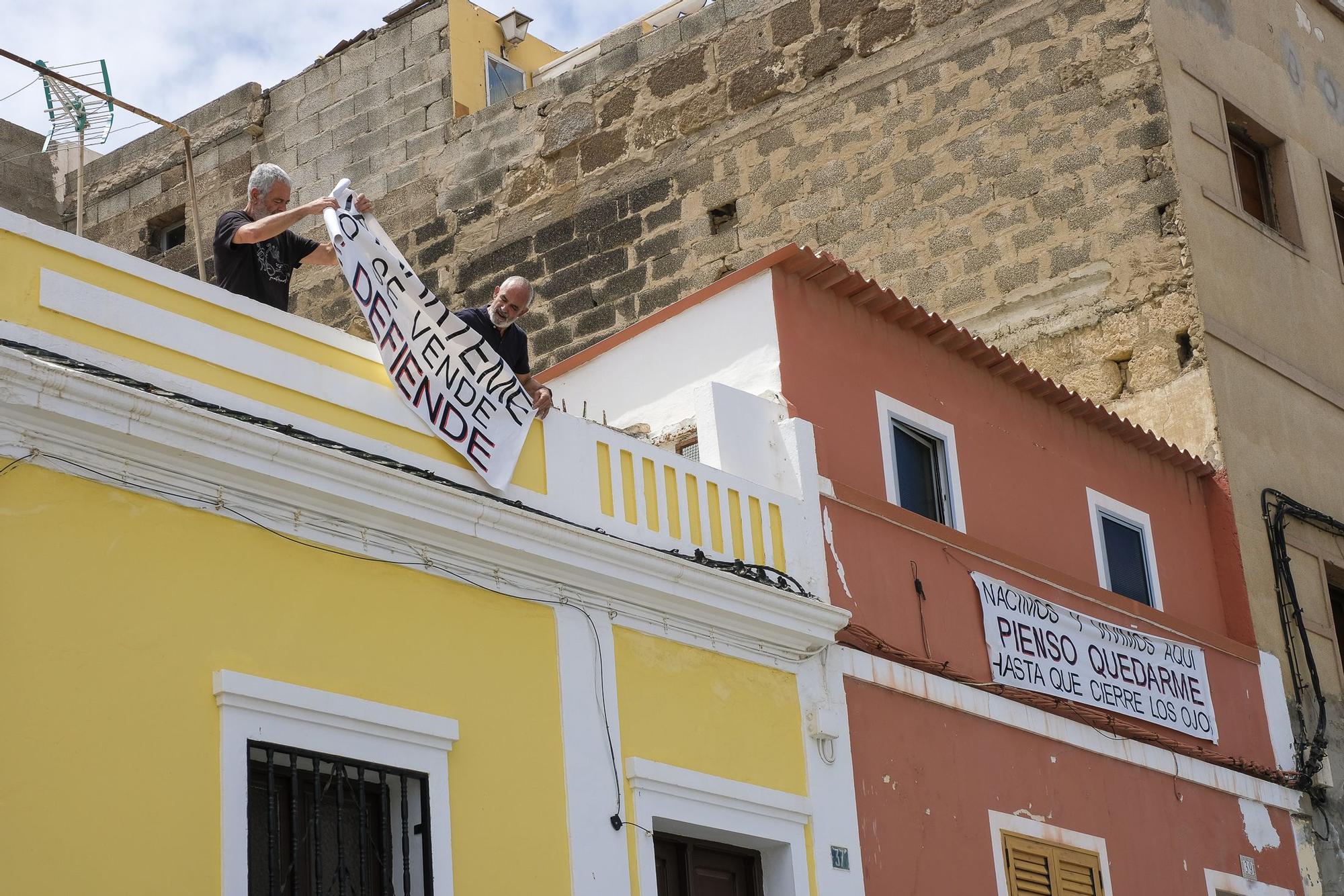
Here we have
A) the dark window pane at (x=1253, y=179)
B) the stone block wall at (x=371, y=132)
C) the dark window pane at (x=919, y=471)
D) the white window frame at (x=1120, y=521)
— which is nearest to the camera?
the dark window pane at (x=919, y=471)

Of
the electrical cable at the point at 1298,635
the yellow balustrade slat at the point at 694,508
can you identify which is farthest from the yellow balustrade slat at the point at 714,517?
the electrical cable at the point at 1298,635

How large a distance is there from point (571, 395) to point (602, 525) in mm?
2755

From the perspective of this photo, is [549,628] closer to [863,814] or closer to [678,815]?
[678,815]

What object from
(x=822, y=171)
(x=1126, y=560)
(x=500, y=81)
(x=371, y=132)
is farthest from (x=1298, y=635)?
(x=371, y=132)

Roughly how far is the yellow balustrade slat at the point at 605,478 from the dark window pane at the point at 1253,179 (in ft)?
26.9

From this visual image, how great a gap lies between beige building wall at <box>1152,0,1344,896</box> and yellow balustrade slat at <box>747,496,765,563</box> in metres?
5.12

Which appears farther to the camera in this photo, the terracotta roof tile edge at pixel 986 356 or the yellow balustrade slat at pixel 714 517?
the terracotta roof tile edge at pixel 986 356

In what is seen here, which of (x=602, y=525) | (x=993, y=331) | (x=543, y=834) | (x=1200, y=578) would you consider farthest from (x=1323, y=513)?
(x=543, y=834)

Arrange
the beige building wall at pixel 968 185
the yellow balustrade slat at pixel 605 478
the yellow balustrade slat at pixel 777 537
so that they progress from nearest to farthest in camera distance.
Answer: the yellow balustrade slat at pixel 605 478 → the yellow balustrade slat at pixel 777 537 → the beige building wall at pixel 968 185

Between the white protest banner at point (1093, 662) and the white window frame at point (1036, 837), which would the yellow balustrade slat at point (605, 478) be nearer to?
the white protest banner at point (1093, 662)

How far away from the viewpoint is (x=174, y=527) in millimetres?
7984

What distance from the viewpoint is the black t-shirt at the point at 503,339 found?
10.3 metres

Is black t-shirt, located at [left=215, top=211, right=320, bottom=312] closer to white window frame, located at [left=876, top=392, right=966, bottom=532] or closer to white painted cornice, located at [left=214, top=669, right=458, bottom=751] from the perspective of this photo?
white painted cornice, located at [left=214, top=669, right=458, bottom=751]

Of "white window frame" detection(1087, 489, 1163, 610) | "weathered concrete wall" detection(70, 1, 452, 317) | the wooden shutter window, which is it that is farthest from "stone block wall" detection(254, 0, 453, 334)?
the wooden shutter window
